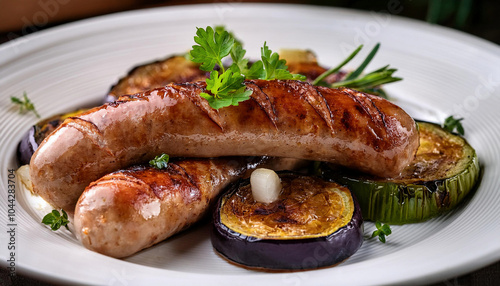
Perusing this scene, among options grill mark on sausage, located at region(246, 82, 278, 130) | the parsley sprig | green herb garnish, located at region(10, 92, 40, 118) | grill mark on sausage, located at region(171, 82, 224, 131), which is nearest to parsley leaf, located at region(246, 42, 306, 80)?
the parsley sprig

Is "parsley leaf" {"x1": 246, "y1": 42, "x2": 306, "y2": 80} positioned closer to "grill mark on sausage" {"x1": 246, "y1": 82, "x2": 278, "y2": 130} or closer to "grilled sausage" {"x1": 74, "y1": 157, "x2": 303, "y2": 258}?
"grill mark on sausage" {"x1": 246, "y1": 82, "x2": 278, "y2": 130}

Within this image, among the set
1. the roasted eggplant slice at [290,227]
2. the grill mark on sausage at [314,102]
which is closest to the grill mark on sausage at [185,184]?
the roasted eggplant slice at [290,227]

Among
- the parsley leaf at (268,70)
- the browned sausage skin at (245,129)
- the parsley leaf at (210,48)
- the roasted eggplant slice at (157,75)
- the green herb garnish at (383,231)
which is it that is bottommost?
the green herb garnish at (383,231)

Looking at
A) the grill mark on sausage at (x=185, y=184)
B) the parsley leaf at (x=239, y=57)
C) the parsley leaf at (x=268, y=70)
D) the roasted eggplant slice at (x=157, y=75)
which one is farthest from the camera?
the roasted eggplant slice at (x=157, y=75)

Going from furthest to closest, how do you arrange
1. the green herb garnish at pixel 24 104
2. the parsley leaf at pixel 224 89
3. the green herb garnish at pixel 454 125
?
the green herb garnish at pixel 24 104, the green herb garnish at pixel 454 125, the parsley leaf at pixel 224 89

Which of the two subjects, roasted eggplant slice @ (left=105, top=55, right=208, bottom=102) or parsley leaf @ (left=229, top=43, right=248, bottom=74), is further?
roasted eggplant slice @ (left=105, top=55, right=208, bottom=102)

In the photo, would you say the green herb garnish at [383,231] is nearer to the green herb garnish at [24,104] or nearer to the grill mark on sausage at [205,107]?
the grill mark on sausage at [205,107]
